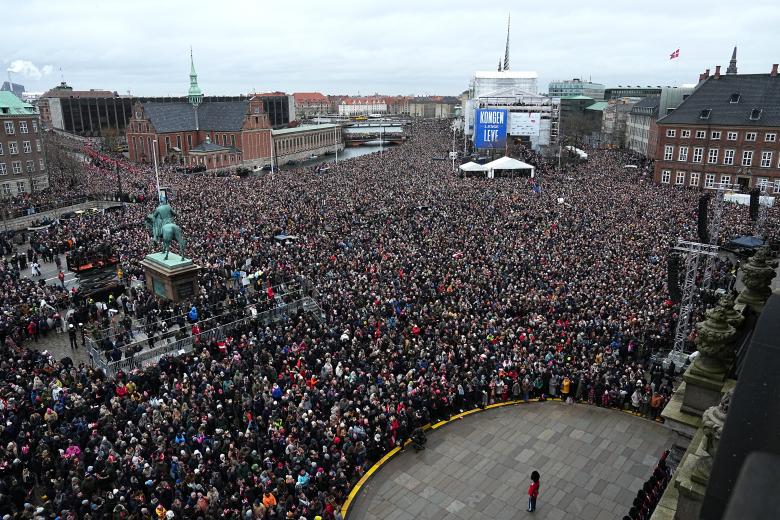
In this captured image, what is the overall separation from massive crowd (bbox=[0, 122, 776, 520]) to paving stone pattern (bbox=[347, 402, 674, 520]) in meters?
0.80

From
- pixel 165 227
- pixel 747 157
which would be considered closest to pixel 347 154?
pixel 747 157

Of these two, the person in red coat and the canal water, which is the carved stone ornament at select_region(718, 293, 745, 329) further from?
the canal water

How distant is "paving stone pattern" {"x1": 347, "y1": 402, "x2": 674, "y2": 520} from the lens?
47.9ft

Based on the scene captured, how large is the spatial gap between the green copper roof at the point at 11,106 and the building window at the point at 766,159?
76.5 meters

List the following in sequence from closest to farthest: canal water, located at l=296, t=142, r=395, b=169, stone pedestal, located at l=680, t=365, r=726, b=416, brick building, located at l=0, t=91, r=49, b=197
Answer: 1. stone pedestal, located at l=680, t=365, r=726, b=416
2. brick building, located at l=0, t=91, r=49, b=197
3. canal water, located at l=296, t=142, r=395, b=169

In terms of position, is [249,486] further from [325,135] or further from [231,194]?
[325,135]

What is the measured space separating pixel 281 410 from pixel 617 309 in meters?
15.1

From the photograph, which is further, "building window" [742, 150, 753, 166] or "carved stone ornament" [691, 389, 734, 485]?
"building window" [742, 150, 753, 166]

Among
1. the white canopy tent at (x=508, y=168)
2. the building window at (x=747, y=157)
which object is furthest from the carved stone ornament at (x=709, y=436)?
the building window at (x=747, y=157)

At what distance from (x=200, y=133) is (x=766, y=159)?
83.5 metres

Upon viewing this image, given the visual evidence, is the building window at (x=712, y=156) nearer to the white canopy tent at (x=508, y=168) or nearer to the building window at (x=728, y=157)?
the building window at (x=728, y=157)

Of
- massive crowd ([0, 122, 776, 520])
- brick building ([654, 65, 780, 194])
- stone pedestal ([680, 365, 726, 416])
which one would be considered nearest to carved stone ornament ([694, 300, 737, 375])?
stone pedestal ([680, 365, 726, 416])

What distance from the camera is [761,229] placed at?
1439 inches

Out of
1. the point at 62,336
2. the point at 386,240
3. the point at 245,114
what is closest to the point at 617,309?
the point at 386,240
